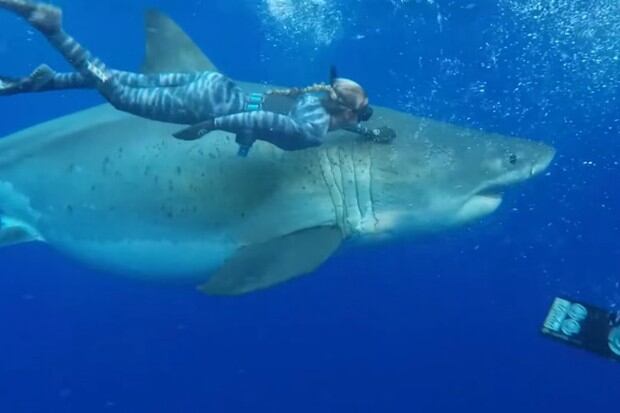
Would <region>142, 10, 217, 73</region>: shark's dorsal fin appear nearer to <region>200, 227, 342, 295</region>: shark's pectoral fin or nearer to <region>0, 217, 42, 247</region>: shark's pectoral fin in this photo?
<region>200, 227, 342, 295</region>: shark's pectoral fin

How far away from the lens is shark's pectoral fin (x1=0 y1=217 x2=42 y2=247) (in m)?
6.30

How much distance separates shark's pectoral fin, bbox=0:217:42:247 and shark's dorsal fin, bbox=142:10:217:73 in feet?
5.82

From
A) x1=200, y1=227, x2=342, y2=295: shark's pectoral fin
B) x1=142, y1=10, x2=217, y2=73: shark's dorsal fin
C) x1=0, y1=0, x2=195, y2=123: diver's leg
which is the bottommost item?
x1=200, y1=227, x2=342, y2=295: shark's pectoral fin

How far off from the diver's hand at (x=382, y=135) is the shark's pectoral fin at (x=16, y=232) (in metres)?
2.98

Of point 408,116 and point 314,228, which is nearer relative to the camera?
point 314,228

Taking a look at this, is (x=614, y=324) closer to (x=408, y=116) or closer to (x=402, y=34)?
(x=408, y=116)

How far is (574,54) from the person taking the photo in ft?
57.0

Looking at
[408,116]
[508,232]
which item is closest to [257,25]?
[508,232]

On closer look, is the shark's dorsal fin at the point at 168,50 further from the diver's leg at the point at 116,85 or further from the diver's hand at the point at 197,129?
the diver's hand at the point at 197,129

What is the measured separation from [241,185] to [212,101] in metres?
0.70

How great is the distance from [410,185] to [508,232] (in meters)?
6.72

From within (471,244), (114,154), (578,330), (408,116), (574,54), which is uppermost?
(574,54)

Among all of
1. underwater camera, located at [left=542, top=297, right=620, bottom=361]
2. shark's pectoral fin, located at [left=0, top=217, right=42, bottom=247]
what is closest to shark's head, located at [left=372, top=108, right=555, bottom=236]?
underwater camera, located at [left=542, top=297, right=620, bottom=361]

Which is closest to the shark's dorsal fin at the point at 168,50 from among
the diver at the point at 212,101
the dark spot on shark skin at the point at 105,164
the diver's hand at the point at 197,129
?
the diver at the point at 212,101
